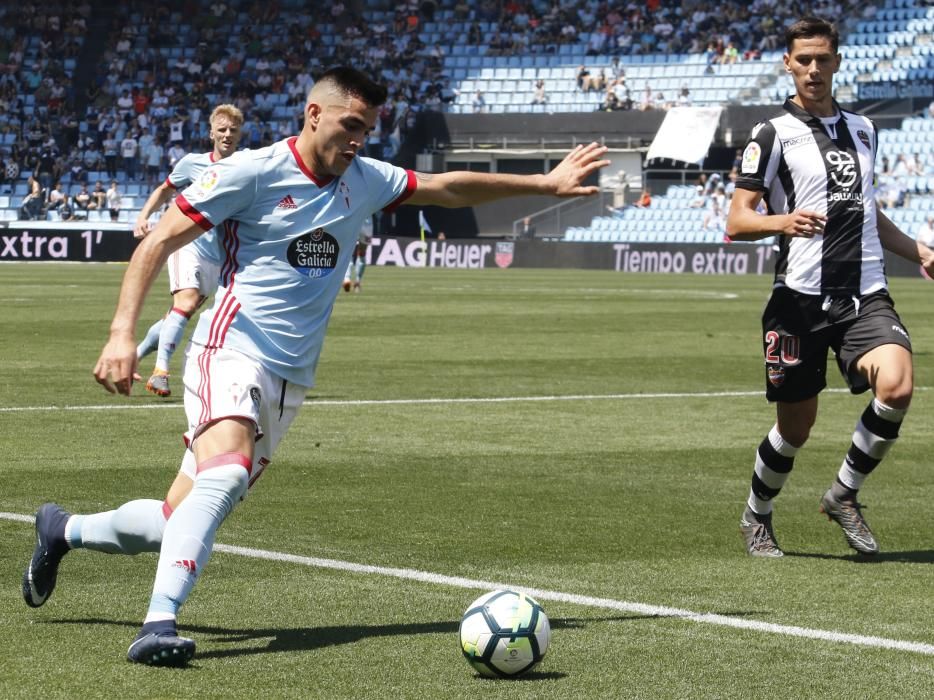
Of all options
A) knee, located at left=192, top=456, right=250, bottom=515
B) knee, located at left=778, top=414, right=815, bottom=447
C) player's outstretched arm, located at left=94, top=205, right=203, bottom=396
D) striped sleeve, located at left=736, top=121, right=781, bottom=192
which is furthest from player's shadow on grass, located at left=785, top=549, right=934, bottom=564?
player's outstretched arm, located at left=94, top=205, right=203, bottom=396

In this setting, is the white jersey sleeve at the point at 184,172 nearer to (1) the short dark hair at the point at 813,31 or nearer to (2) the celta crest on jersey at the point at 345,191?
(1) the short dark hair at the point at 813,31

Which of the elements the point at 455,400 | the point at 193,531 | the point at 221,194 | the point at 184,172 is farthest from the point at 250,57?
the point at 193,531

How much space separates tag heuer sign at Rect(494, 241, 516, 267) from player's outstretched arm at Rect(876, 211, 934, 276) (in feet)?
141

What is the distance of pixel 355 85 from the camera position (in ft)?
18.8

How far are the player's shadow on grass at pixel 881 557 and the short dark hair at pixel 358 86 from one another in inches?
117

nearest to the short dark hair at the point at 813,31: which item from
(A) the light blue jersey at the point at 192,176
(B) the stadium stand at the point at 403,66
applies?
(A) the light blue jersey at the point at 192,176

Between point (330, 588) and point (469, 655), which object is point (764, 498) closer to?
point (330, 588)

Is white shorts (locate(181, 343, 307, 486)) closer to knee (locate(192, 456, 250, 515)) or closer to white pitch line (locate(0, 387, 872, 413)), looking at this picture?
knee (locate(192, 456, 250, 515))

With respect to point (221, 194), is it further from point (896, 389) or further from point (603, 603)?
point (896, 389)

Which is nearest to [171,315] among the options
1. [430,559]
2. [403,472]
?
[403,472]

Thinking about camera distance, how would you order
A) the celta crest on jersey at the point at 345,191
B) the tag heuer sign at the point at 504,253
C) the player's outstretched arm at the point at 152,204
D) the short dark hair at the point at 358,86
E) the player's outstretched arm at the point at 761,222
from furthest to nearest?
1. the tag heuer sign at the point at 504,253
2. the player's outstretched arm at the point at 152,204
3. the player's outstretched arm at the point at 761,222
4. the celta crest on jersey at the point at 345,191
5. the short dark hair at the point at 358,86

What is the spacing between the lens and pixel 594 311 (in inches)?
1064

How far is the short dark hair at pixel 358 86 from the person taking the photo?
5.73m

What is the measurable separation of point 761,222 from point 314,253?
227cm
